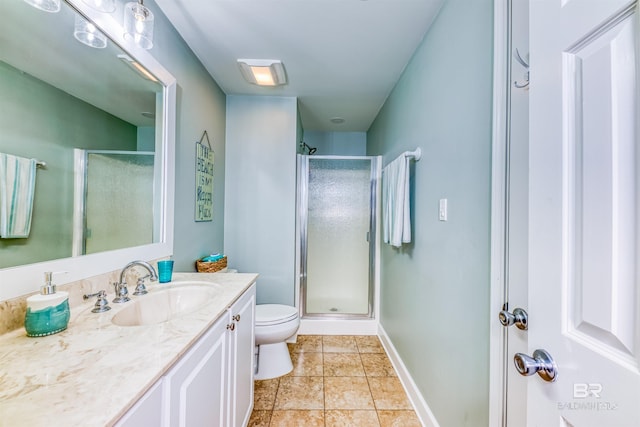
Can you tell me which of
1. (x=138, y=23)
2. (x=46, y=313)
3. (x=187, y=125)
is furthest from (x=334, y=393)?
(x=138, y=23)

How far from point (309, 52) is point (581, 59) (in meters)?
1.66

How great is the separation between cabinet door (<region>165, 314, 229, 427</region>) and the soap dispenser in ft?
1.30

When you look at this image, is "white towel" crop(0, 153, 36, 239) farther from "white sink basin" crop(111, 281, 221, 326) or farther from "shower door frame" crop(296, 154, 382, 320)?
"shower door frame" crop(296, 154, 382, 320)

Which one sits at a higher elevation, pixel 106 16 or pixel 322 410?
pixel 106 16

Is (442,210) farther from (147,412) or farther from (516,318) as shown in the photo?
(147,412)

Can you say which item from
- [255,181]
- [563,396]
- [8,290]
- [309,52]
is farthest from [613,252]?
[255,181]

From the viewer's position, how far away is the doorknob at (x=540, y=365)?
0.56 metres

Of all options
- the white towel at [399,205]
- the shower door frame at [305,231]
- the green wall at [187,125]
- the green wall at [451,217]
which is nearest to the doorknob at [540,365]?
the green wall at [451,217]

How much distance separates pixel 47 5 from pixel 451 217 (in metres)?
1.73

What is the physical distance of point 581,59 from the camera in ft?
1.70

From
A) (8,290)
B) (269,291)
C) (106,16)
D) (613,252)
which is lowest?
(269,291)

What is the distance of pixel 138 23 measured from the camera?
3.95 feet

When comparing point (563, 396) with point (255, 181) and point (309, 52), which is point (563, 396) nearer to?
point (309, 52)

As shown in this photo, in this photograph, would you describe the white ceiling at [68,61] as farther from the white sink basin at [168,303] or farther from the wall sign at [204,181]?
the white sink basin at [168,303]
